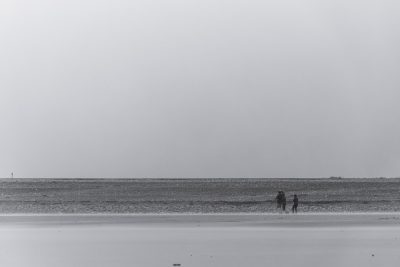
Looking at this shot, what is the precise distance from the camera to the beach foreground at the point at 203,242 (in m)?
25.8

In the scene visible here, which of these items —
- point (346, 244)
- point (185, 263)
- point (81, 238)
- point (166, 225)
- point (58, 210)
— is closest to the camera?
point (185, 263)

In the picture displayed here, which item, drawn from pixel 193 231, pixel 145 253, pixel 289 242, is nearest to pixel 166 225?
pixel 193 231

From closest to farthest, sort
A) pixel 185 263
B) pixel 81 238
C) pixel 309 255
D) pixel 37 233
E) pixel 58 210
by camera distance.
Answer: pixel 185 263 < pixel 309 255 < pixel 81 238 < pixel 37 233 < pixel 58 210

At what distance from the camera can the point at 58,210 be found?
200 feet

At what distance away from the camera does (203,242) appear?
3177 centimetres

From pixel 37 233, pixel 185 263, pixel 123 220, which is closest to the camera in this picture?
pixel 185 263

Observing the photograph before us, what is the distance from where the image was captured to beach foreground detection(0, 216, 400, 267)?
84.5 ft

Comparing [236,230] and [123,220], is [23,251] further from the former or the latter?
[123,220]

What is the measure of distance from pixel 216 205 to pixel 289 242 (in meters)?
36.5

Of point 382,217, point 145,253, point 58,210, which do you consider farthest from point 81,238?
point 58,210

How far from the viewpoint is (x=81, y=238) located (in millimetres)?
33969

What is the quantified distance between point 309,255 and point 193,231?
11346 mm

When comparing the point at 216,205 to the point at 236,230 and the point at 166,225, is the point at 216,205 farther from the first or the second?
the point at 236,230

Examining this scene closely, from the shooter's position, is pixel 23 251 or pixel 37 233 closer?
pixel 23 251
